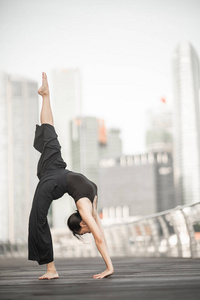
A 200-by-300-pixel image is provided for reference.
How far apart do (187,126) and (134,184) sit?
50.2 meters

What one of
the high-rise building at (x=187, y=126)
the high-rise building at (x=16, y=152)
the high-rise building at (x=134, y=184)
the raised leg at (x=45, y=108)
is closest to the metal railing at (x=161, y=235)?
the raised leg at (x=45, y=108)

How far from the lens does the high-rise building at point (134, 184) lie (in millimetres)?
125375

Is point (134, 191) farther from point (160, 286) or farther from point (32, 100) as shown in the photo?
point (160, 286)

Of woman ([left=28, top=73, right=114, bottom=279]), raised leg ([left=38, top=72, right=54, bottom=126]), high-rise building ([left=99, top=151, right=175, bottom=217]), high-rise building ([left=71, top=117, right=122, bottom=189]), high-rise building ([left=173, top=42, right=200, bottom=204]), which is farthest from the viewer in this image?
high-rise building ([left=71, top=117, right=122, bottom=189])

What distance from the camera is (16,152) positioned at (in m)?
129

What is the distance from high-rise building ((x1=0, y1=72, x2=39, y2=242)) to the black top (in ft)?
398

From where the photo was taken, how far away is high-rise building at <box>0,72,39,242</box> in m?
127

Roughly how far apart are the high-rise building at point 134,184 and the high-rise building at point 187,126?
2701 cm

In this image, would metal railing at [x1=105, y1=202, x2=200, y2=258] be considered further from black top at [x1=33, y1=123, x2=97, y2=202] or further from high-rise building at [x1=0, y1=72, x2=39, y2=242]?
high-rise building at [x1=0, y1=72, x2=39, y2=242]

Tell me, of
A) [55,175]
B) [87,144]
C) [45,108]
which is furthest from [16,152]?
[55,175]

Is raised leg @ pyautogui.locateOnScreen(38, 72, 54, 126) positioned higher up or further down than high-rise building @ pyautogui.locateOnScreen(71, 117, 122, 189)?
further down

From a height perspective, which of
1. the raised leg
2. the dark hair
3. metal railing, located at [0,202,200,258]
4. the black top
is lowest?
metal railing, located at [0,202,200,258]

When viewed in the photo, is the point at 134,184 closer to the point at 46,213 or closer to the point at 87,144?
the point at 87,144

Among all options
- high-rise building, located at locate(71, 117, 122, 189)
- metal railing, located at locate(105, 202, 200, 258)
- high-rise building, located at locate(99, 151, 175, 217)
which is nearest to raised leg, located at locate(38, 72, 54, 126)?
metal railing, located at locate(105, 202, 200, 258)
